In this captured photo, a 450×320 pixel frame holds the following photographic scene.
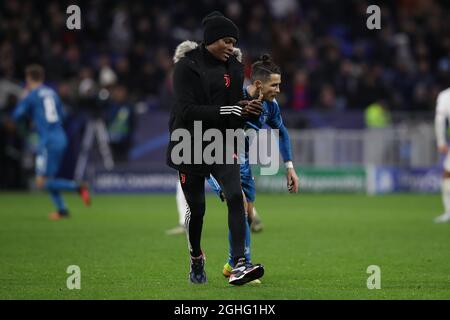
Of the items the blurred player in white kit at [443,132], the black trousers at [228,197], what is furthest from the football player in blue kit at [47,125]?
the black trousers at [228,197]

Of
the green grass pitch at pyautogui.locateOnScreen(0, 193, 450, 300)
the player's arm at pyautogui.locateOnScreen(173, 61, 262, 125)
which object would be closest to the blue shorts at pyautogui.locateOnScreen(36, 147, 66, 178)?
the green grass pitch at pyautogui.locateOnScreen(0, 193, 450, 300)

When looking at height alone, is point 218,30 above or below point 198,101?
above

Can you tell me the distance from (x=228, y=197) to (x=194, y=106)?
0.89m

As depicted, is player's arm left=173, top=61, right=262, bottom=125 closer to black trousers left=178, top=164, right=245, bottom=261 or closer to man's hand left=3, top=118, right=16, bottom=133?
black trousers left=178, top=164, right=245, bottom=261

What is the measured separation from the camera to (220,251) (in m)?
12.2

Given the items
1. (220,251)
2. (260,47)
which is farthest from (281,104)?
(220,251)

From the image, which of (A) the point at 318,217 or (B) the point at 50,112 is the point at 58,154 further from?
(A) the point at 318,217

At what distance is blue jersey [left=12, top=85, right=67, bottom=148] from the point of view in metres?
17.1

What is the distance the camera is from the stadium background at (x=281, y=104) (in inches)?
688

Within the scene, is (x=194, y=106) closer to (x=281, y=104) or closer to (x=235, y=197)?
(x=235, y=197)

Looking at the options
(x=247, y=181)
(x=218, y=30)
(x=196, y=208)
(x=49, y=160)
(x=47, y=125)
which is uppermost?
Result: (x=218, y=30)

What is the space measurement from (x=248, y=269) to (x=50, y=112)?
31.0 ft

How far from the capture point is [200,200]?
29.5 feet

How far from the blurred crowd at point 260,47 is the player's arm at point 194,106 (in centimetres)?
1581
